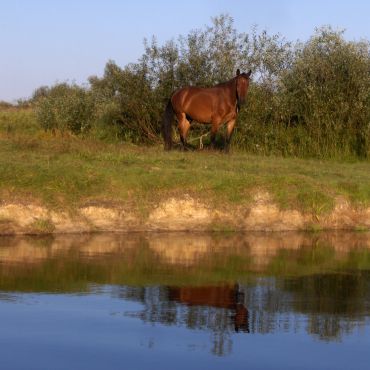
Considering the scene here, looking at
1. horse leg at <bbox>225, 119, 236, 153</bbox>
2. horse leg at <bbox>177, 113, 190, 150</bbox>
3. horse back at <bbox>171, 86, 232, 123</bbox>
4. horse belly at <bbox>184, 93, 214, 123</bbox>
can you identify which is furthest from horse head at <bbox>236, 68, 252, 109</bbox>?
horse leg at <bbox>177, 113, 190, 150</bbox>

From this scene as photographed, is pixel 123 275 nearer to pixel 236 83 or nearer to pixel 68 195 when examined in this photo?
pixel 68 195

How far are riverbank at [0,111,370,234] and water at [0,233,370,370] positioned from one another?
2.38ft

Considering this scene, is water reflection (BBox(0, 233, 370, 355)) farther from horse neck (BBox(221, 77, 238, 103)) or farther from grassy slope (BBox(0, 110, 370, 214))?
horse neck (BBox(221, 77, 238, 103))

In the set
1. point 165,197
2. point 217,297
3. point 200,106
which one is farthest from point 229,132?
point 217,297

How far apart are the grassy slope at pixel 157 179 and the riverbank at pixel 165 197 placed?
0.02 metres

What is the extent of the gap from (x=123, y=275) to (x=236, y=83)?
37.9 feet

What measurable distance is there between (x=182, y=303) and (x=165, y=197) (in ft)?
20.8

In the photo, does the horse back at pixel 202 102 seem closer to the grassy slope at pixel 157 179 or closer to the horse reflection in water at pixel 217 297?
the grassy slope at pixel 157 179

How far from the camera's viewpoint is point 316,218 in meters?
16.0

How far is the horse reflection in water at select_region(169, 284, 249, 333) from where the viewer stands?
8.95 meters

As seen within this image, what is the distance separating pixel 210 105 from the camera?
22.1 meters

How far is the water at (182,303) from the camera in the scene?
735cm

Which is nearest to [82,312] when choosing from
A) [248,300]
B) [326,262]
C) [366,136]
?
[248,300]

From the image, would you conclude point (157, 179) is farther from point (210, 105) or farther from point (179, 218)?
point (210, 105)
